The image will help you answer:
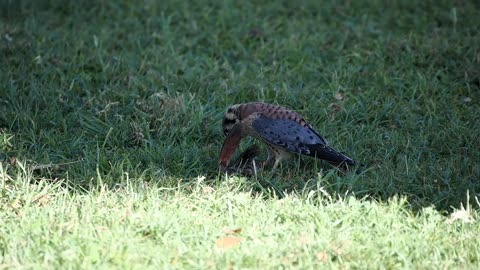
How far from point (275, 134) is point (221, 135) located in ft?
2.44

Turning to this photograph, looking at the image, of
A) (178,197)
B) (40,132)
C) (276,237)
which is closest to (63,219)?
(178,197)

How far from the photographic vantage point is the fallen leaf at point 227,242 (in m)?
4.42

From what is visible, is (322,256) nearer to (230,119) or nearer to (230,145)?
(230,145)

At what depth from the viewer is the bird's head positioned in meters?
5.96

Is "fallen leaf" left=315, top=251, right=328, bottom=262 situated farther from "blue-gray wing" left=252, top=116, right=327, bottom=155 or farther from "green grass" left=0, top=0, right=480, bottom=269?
"blue-gray wing" left=252, top=116, right=327, bottom=155

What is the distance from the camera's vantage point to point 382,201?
512cm

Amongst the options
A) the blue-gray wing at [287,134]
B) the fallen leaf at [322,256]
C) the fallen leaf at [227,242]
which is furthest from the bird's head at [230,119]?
the fallen leaf at [322,256]

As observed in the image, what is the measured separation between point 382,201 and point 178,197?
4.27 ft

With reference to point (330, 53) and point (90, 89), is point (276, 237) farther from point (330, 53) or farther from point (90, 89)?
point (330, 53)

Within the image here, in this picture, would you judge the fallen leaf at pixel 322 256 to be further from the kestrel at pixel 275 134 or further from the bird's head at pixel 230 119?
the bird's head at pixel 230 119

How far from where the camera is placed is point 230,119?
5996 mm

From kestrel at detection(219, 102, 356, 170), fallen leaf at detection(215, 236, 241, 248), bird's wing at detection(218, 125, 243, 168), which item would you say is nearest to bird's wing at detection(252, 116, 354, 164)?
kestrel at detection(219, 102, 356, 170)

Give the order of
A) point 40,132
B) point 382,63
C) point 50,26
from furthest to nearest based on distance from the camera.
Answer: point 50,26 < point 382,63 < point 40,132

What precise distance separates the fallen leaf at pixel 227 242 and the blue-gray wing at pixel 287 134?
4.39 feet
